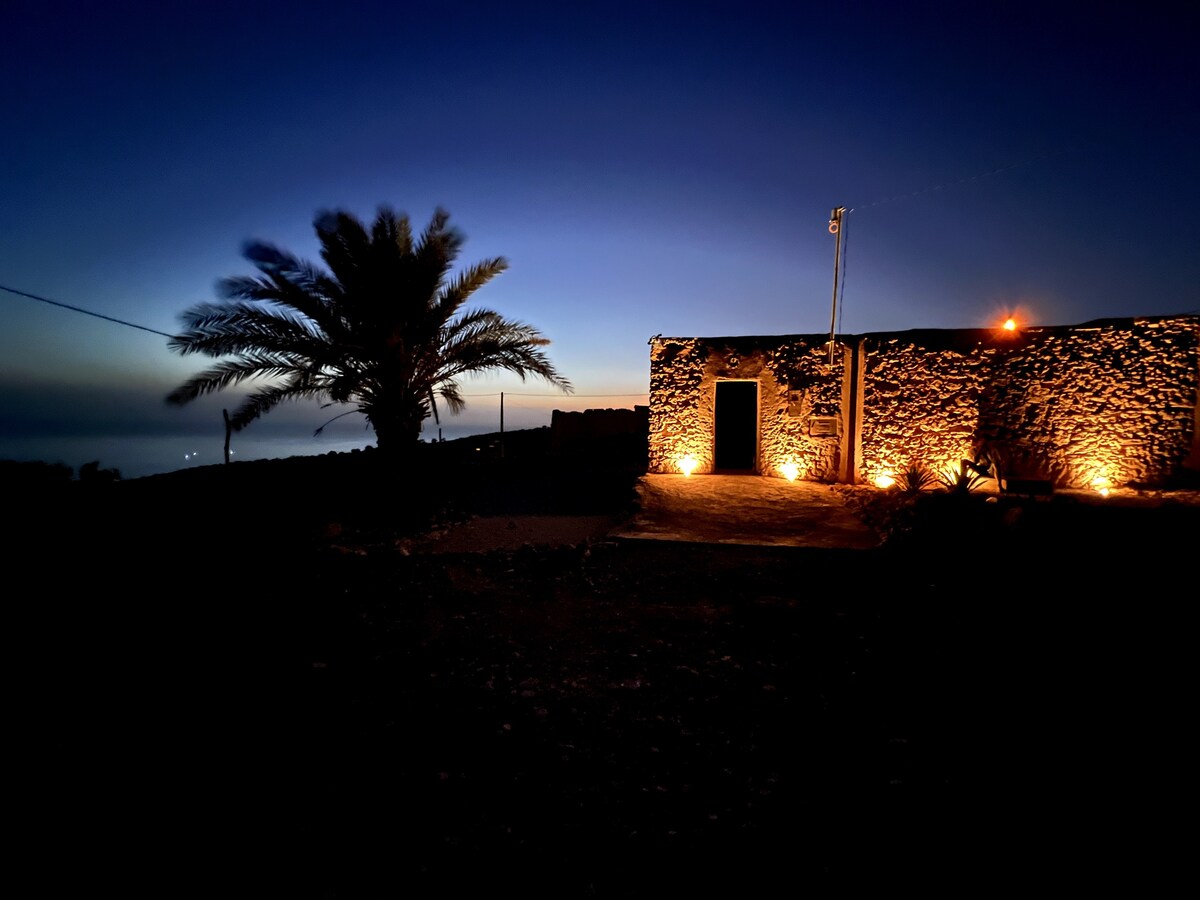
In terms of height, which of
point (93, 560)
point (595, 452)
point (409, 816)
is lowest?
point (409, 816)

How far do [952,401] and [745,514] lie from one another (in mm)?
4269

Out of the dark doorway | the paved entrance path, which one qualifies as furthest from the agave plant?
the dark doorway

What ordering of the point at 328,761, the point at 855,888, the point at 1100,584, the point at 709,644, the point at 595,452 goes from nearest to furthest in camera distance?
the point at 855,888 → the point at 328,761 → the point at 709,644 → the point at 1100,584 → the point at 595,452

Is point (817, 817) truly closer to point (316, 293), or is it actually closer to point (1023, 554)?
point (1023, 554)

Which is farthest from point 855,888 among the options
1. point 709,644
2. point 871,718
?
point 709,644

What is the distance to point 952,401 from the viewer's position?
891 cm

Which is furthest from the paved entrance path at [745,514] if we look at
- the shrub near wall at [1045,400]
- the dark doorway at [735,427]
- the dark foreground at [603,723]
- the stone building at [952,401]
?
the dark doorway at [735,427]

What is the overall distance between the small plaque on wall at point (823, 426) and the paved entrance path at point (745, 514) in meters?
0.87

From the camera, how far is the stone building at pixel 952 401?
26.2 feet

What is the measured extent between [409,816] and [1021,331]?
33.5 feet

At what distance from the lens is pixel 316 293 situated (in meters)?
8.91

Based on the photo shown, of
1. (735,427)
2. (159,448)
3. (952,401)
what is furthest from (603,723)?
(159,448)

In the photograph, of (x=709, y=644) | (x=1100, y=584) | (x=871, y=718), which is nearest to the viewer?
(x=871, y=718)

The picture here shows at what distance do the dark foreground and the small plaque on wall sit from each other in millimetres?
4396
